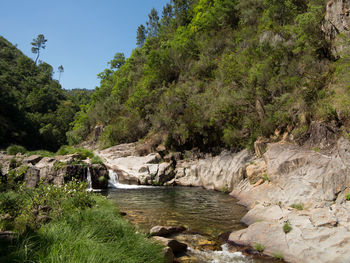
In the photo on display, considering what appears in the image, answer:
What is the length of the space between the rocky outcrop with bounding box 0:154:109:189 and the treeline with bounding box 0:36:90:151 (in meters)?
33.8

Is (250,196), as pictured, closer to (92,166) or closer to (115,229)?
(115,229)

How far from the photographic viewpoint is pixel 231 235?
261 inches

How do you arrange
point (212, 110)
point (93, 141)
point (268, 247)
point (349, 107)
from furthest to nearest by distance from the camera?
point (93, 141) < point (212, 110) < point (349, 107) < point (268, 247)

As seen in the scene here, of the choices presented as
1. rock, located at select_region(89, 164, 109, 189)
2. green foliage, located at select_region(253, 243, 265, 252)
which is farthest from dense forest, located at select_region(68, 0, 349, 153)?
rock, located at select_region(89, 164, 109, 189)

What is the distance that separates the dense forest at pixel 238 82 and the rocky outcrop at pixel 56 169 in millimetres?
7589

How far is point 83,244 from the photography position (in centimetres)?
347

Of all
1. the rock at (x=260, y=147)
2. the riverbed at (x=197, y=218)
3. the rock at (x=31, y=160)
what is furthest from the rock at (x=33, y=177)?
the rock at (x=260, y=147)

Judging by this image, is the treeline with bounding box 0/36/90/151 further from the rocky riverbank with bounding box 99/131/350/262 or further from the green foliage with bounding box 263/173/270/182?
the green foliage with bounding box 263/173/270/182

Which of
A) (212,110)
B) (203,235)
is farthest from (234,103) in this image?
(203,235)

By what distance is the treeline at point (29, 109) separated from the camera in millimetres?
47312

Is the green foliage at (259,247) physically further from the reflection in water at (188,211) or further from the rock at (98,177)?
the rock at (98,177)

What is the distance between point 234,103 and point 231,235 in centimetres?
1149

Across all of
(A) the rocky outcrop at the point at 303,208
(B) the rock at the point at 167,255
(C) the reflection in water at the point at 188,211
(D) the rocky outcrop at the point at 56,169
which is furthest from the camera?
(D) the rocky outcrop at the point at 56,169

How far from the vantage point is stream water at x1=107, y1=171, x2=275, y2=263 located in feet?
18.6
